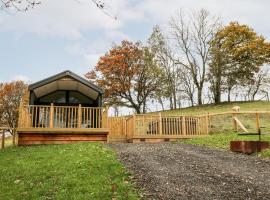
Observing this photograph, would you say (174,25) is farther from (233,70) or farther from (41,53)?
(41,53)

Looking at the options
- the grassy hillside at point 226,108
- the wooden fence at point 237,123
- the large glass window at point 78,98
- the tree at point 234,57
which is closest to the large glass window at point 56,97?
the large glass window at point 78,98

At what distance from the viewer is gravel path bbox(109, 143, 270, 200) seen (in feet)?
26.1

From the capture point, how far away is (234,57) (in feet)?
143

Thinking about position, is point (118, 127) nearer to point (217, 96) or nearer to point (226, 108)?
point (226, 108)

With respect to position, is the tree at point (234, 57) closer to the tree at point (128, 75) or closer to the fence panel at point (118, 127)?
the tree at point (128, 75)

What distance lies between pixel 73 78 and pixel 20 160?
9.06 meters

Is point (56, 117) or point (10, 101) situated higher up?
point (10, 101)

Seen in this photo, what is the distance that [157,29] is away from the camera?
46188 millimetres

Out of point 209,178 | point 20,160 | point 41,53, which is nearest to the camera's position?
point 209,178

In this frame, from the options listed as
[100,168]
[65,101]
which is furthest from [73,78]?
[100,168]

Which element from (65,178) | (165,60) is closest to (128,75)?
(165,60)

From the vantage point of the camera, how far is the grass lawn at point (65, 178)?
305 inches

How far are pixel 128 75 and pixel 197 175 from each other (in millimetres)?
33945

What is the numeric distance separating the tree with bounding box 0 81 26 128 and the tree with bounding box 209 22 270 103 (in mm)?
26570
